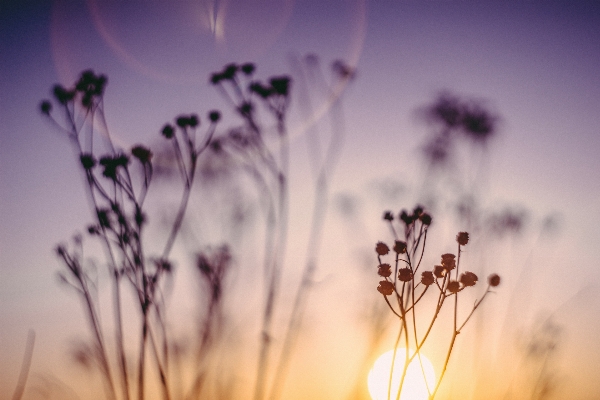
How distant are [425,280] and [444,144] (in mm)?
3495

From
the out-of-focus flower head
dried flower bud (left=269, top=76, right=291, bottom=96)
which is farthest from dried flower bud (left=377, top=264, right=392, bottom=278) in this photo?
dried flower bud (left=269, top=76, right=291, bottom=96)

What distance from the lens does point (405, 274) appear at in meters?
2.99

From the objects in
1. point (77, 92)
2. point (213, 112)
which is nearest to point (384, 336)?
point (213, 112)

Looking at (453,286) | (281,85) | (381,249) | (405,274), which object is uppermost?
(281,85)

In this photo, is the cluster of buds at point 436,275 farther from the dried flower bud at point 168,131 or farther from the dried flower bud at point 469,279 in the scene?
the dried flower bud at point 168,131

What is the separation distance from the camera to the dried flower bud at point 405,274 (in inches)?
117

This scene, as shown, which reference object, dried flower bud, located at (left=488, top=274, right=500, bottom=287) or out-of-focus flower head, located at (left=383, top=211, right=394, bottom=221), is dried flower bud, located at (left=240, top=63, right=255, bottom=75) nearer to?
out-of-focus flower head, located at (left=383, top=211, right=394, bottom=221)

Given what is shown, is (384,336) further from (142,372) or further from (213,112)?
(213,112)

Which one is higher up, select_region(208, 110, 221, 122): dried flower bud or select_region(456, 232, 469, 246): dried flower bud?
select_region(208, 110, 221, 122): dried flower bud

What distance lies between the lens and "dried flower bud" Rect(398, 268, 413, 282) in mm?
2967

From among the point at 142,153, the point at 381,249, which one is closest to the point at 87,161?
the point at 142,153

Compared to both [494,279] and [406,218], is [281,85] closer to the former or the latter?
[406,218]

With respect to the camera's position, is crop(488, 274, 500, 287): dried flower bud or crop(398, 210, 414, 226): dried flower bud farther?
crop(398, 210, 414, 226): dried flower bud

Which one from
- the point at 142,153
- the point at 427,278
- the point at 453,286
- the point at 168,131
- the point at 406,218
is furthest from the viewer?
the point at 168,131
